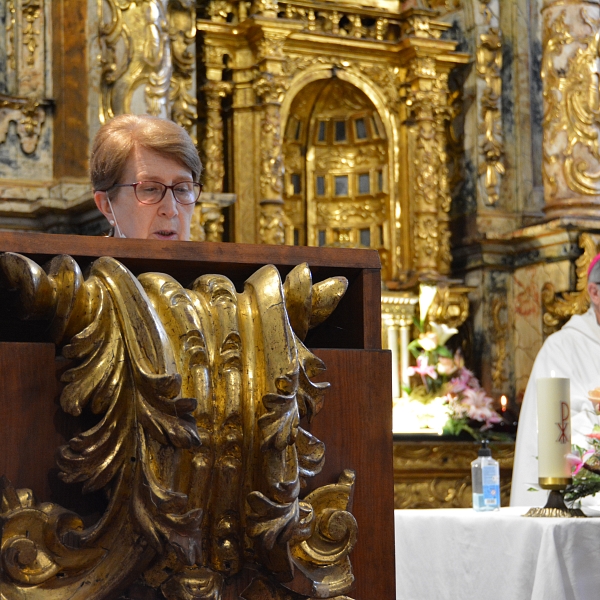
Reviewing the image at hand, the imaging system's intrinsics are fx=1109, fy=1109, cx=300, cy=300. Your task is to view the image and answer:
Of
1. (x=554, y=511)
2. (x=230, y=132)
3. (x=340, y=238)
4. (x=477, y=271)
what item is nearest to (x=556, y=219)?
(x=477, y=271)

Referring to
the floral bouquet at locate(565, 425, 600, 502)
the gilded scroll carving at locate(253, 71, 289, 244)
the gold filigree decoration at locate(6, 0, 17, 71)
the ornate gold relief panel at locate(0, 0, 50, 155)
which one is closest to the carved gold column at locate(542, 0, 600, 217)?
the gilded scroll carving at locate(253, 71, 289, 244)

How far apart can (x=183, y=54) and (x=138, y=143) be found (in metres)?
4.81

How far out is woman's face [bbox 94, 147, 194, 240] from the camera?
1.87 metres

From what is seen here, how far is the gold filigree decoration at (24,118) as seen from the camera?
5.94m

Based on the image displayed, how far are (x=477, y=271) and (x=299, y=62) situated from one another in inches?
71.7

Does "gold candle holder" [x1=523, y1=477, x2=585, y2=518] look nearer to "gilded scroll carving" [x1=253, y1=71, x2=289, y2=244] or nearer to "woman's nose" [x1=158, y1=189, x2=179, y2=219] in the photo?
"woman's nose" [x1=158, y1=189, x2=179, y2=219]

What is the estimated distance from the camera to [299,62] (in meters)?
7.24

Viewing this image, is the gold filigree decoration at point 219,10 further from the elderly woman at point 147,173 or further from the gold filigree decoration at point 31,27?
the elderly woman at point 147,173

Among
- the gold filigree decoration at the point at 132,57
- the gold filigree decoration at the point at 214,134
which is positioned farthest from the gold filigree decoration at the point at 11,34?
the gold filigree decoration at the point at 214,134

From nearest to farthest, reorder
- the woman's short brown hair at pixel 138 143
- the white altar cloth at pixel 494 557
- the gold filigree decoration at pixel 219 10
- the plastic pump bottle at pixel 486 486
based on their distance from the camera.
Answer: the woman's short brown hair at pixel 138 143 → the white altar cloth at pixel 494 557 → the plastic pump bottle at pixel 486 486 → the gold filigree decoration at pixel 219 10

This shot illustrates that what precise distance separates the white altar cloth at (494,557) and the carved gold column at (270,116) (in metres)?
3.93

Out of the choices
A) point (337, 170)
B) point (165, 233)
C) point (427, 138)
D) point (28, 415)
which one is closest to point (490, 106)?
point (427, 138)

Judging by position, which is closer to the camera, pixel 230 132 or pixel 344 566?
pixel 344 566

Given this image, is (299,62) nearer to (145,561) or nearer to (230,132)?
(230,132)
